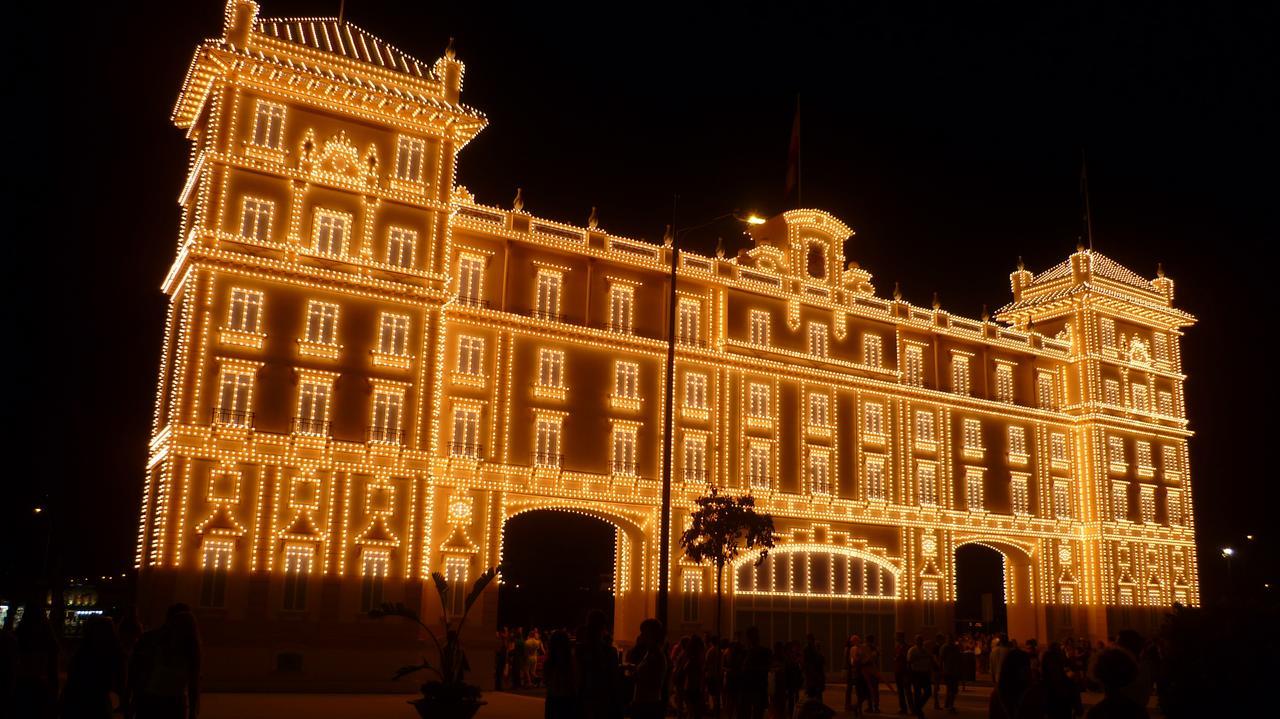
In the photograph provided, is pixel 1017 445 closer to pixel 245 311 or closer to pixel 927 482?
pixel 927 482

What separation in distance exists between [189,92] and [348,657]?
1868cm

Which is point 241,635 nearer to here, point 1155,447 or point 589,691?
point 589,691

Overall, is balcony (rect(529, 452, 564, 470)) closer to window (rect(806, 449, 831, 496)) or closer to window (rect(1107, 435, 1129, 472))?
window (rect(806, 449, 831, 496))

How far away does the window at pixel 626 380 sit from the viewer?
41294 millimetres

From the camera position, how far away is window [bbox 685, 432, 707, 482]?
4219 cm

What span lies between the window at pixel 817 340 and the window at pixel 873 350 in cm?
233

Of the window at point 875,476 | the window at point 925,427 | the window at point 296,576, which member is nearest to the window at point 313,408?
the window at point 296,576

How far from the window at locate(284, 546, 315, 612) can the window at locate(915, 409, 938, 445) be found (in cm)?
2829

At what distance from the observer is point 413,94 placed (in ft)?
119

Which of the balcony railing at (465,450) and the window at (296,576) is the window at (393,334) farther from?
the window at (296,576)

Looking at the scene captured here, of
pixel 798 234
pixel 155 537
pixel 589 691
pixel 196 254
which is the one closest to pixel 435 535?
pixel 155 537

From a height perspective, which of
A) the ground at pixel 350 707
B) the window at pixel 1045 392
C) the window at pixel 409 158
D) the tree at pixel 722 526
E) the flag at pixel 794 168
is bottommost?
the ground at pixel 350 707

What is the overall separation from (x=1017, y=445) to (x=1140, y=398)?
9485 millimetres

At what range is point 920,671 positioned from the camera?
2595 cm
